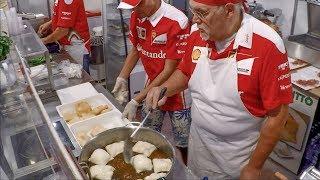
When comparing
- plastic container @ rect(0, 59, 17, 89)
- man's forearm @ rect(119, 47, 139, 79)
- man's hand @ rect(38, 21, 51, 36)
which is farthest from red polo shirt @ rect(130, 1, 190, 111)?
man's hand @ rect(38, 21, 51, 36)

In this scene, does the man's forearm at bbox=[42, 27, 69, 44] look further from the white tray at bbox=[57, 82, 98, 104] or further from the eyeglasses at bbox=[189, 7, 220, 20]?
the eyeglasses at bbox=[189, 7, 220, 20]

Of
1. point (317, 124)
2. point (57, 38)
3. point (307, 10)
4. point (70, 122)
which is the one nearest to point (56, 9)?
point (57, 38)

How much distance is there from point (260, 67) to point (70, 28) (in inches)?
116

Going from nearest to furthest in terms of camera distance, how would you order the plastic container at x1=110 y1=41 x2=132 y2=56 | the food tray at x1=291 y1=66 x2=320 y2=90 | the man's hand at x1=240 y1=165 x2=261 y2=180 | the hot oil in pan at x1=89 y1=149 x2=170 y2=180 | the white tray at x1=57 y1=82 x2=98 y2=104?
the hot oil in pan at x1=89 y1=149 x2=170 y2=180 < the man's hand at x1=240 y1=165 x2=261 y2=180 < the white tray at x1=57 y1=82 x2=98 y2=104 < the food tray at x1=291 y1=66 x2=320 y2=90 < the plastic container at x1=110 y1=41 x2=132 y2=56

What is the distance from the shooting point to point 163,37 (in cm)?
279

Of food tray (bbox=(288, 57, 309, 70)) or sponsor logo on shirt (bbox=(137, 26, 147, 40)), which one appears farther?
food tray (bbox=(288, 57, 309, 70))

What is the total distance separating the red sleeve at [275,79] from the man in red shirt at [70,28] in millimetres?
2784

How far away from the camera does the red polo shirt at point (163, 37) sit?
2.79 metres

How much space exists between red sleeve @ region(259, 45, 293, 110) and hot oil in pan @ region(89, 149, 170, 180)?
2.05 feet

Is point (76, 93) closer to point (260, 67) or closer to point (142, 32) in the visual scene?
point (142, 32)

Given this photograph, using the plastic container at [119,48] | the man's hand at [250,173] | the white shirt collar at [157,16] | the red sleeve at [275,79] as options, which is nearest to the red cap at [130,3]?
the white shirt collar at [157,16]

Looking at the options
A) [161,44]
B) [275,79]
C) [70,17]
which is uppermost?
[275,79]

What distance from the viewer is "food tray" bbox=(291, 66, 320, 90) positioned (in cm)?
324

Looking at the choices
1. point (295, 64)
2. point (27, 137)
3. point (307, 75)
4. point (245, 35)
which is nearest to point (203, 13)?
point (245, 35)
